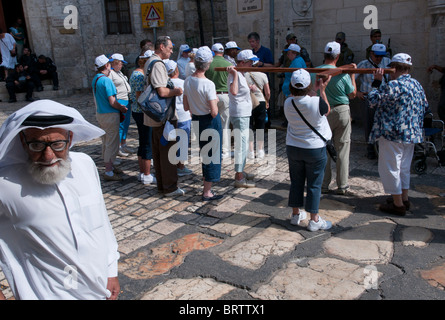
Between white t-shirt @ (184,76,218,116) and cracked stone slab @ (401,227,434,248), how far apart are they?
111 inches

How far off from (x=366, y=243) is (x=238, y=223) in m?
1.48

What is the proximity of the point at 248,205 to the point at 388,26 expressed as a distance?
561 cm

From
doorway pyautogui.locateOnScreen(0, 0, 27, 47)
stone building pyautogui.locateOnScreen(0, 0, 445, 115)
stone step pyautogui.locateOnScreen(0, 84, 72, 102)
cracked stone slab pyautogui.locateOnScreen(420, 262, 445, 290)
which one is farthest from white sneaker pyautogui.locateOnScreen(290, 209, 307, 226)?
doorway pyautogui.locateOnScreen(0, 0, 27, 47)

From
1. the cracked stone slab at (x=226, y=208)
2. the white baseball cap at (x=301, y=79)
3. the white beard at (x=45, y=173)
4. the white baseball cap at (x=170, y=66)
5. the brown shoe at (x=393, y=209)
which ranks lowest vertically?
the cracked stone slab at (x=226, y=208)

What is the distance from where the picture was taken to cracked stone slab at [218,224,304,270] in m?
4.09

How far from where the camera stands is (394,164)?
16.1ft

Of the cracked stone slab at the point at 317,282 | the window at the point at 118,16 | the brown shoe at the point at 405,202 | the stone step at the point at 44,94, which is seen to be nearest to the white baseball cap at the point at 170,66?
the cracked stone slab at the point at 317,282

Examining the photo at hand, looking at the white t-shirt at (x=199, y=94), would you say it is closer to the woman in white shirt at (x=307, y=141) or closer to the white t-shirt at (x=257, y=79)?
the woman in white shirt at (x=307, y=141)

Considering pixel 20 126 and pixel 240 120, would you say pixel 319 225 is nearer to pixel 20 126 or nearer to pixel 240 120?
pixel 240 120

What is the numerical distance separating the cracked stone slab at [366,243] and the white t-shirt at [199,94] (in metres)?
2.30

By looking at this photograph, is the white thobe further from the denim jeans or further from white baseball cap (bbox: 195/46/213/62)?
the denim jeans

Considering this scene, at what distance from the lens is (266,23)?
10680mm

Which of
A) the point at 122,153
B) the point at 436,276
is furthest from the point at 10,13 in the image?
the point at 436,276

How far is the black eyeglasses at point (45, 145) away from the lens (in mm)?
2078
